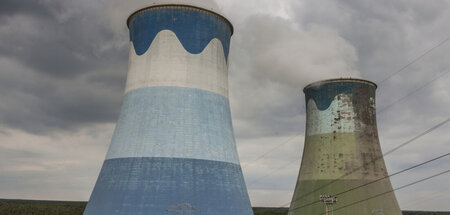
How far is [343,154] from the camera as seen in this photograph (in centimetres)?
2038

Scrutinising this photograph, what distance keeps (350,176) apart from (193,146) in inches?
421

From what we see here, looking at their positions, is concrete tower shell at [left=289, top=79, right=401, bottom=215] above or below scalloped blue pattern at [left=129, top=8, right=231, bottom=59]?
below

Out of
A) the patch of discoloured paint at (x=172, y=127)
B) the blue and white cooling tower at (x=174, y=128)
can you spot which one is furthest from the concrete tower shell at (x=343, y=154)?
the patch of discoloured paint at (x=172, y=127)

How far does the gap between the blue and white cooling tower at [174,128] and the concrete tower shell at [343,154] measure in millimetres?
7378

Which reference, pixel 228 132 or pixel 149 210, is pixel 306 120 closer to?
pixel 228 132

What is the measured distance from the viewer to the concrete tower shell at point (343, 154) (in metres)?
19.8

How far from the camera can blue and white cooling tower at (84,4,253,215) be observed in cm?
1320

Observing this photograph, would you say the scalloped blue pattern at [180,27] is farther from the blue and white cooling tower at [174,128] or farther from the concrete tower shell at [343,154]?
the concrete tower shell at [343,154]

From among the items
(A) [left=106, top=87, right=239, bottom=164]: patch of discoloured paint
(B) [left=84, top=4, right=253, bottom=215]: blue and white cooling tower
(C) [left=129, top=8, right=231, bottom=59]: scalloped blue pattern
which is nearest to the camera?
(B) [left=84, top=4, right=253, bottom=215]: blue and white cooling tower

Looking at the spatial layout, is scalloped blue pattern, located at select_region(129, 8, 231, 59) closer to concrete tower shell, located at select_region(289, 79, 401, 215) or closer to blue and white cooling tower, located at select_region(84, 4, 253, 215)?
blue and white cooling tower, located at select_region(84, 4, 253, 215)

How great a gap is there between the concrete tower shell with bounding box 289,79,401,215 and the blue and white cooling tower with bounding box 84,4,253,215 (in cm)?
738

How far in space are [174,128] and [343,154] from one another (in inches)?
441

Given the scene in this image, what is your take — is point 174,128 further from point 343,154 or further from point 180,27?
point 343,154

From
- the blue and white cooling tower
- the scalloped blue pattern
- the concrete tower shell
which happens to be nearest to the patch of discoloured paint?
the blue and white cooling tower
